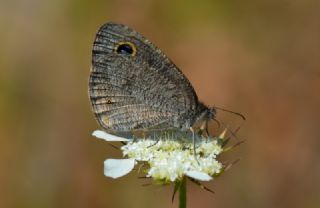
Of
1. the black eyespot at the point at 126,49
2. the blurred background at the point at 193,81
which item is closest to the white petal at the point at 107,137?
the black eyespot at the point at 126,49

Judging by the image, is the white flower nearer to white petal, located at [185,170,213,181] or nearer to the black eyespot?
white petal, located at [185,170,213,181]

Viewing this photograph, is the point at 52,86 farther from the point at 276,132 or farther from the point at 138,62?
the point at 138,62

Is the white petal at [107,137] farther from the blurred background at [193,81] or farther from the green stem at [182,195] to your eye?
the blurred background at [193,81]

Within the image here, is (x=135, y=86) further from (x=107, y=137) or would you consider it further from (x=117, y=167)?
(x=117, y=167)

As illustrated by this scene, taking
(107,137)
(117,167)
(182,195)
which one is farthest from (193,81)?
(182,195)

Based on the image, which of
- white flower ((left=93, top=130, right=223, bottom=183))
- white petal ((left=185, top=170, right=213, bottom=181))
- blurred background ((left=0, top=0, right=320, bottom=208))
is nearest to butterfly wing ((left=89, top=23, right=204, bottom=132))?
white flower ((left=93, top=130, right=223, bottom=183))

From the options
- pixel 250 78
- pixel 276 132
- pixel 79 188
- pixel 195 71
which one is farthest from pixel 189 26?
pixel 79 188
